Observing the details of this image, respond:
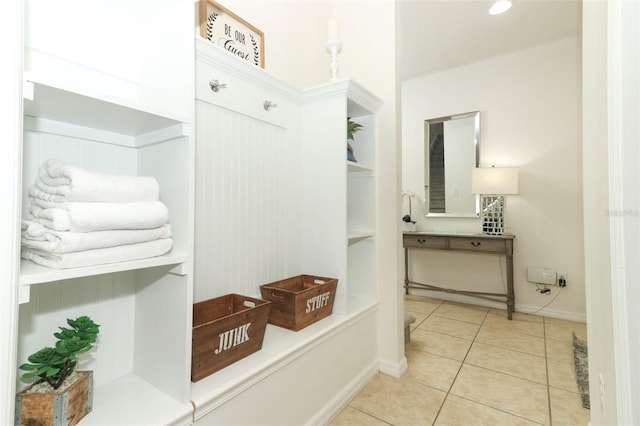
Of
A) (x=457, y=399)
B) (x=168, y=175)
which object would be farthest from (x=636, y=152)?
(x=457, y=399)

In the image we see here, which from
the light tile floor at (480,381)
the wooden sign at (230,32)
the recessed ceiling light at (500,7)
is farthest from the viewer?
the recessed ceiling light at (500,7)

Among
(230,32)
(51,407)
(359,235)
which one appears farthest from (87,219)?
(359,235)

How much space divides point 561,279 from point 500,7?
2.58 meters


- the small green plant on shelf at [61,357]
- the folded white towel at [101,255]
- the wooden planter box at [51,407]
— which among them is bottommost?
the wooden planter box at [51,407]

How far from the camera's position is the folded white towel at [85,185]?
755mm

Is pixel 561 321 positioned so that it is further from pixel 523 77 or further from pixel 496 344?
pixel 523 77

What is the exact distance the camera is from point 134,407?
36.3 inches

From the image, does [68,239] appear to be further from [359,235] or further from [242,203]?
[359,235]

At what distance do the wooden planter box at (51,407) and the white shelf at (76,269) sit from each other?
1.08ft

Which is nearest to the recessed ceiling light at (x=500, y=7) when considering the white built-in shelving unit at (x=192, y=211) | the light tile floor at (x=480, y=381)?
the white built-in shelving unit at (x=192, y=211)

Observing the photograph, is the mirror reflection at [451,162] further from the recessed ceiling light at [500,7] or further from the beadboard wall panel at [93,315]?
the beadboard wall panel at [93,315]

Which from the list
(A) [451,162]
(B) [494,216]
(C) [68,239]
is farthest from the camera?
(A) [451,162]

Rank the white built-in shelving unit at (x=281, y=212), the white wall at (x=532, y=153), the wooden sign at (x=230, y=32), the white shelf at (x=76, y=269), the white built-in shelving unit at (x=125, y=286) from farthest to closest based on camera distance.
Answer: the white wall at (x=532, y=153)
the wooden sign at (x=230, y=32)
the white built-in shelving unit at (x=281, y=212)
the white built-in shelving unit at (x=125, y=286)
the white shelf at (x=76, y=269)

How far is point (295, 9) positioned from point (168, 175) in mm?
1594
